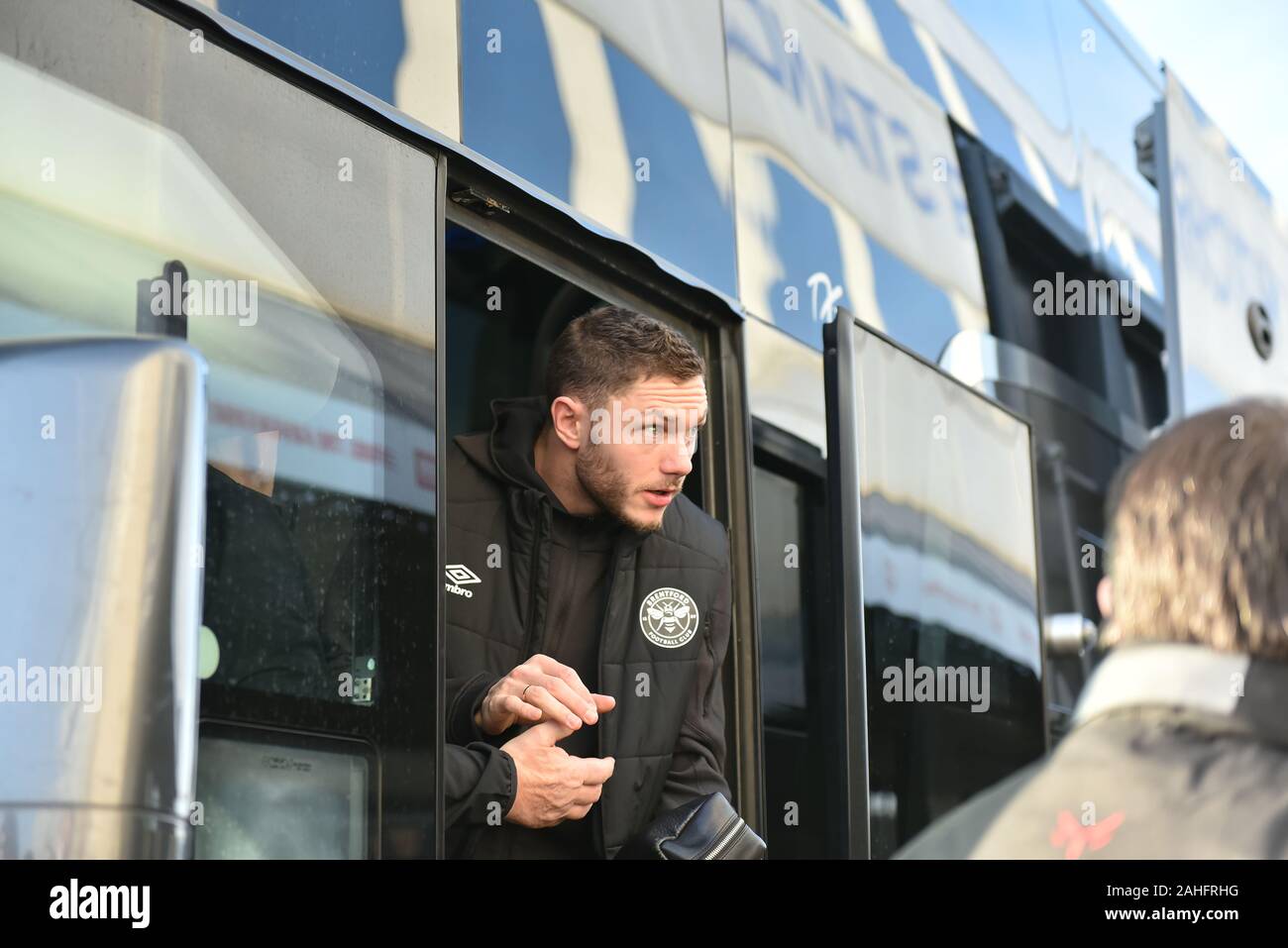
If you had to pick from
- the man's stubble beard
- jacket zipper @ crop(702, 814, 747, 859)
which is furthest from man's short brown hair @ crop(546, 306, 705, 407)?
jacket zipper @ crop(702, 814, 747, 859)

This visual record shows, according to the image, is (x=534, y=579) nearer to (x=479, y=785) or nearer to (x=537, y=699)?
(x=537, y=699)

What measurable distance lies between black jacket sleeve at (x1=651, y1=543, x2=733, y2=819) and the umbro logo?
45cm

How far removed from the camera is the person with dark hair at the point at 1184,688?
1152mm

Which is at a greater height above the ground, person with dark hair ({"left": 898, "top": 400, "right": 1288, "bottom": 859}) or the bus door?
the bus door

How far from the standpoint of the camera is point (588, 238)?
288 centimetres

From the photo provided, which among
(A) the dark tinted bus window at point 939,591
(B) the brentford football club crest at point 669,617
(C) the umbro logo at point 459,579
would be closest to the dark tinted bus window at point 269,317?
(C) the umbro logo at point 459,579

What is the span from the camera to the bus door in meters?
3.25

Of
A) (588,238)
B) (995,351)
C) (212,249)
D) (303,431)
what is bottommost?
(303,431)

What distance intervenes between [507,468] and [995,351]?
1808 mm

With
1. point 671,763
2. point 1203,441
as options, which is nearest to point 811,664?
point 671,763

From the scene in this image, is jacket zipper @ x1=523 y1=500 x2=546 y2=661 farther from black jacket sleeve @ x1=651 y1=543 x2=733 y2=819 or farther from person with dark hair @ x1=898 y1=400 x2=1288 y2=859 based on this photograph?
person with dark hair @ x1=898 y1=400 x2=1288 y2=859

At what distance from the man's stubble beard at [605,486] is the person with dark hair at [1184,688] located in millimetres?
1803

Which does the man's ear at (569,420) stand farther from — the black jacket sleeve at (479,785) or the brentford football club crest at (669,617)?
the black jacket sleeve at (479,785)
